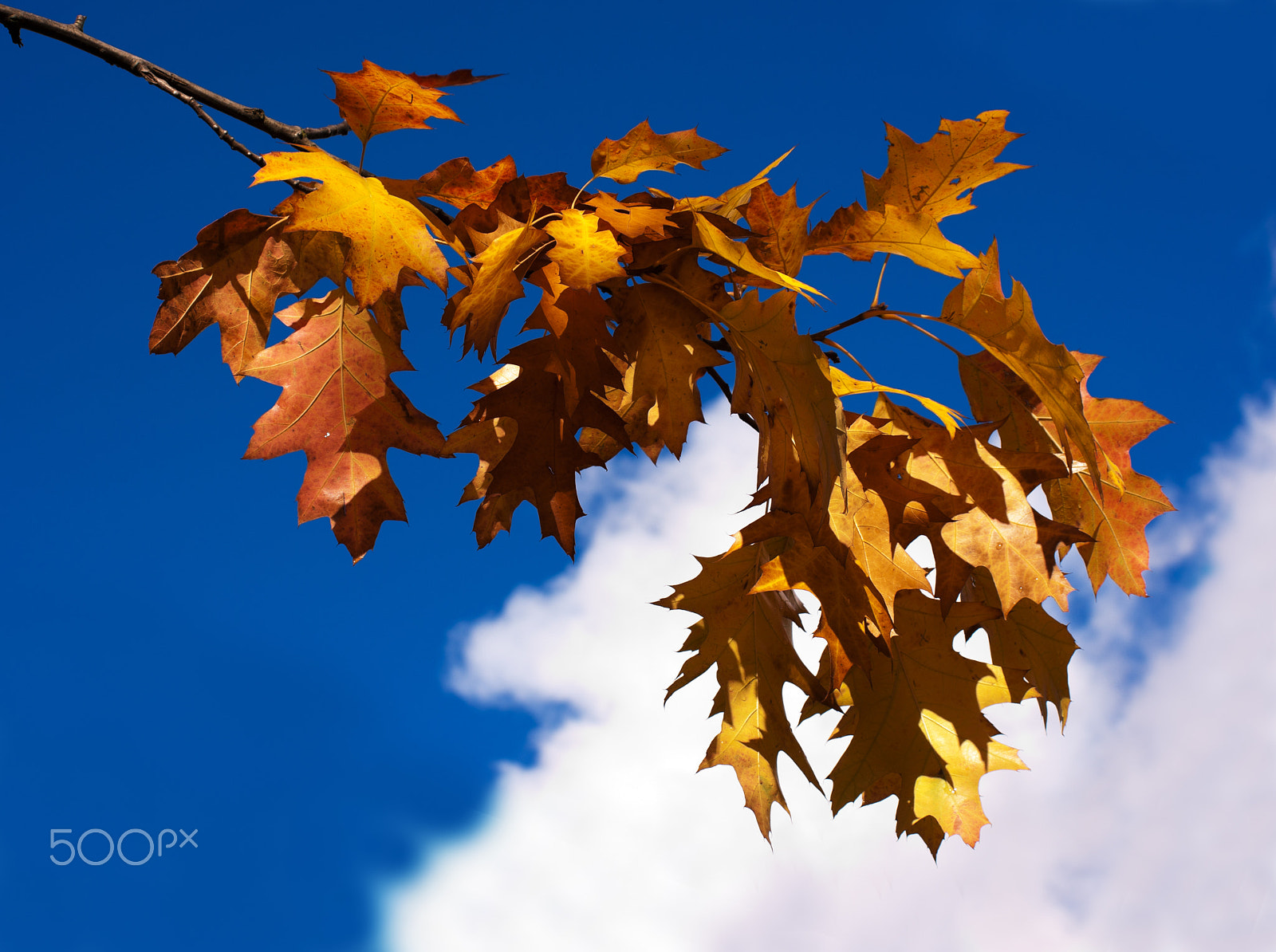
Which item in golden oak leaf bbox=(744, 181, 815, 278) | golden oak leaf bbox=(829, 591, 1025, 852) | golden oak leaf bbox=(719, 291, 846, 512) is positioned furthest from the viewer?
golden oak leaf bbox=(829, 591, 1025, 852)

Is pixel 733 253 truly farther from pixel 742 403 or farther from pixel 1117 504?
pixel 1117 504

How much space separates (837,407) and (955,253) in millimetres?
262

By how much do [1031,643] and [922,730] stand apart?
16 centimetres

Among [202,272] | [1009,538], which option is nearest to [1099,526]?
[1009,538]

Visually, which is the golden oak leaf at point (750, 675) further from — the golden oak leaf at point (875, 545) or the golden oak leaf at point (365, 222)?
the golden oak leaf at point (365, 222)

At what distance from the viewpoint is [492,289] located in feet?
2.49

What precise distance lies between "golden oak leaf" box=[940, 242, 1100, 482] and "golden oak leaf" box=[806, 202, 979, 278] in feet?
0.11

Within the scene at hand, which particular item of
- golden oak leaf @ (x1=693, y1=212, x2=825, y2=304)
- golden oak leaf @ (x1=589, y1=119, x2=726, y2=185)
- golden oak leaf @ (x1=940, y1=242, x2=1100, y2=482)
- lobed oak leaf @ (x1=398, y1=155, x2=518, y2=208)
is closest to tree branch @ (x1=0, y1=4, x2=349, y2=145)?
lobed oak leaf @ (x1=398, y1=155, x2=518, y2=208)

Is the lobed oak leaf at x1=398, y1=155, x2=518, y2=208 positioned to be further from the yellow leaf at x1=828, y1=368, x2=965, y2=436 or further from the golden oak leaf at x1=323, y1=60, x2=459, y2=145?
the yellow leaf at x1=828, y1=368, x2=965, y2=436

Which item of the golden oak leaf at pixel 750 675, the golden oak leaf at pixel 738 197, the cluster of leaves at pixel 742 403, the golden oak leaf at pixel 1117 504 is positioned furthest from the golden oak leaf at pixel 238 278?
the golden oak leaf at pixel 1117 504

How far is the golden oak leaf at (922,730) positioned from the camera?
1.01 meters

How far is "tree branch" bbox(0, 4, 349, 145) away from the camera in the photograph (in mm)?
918

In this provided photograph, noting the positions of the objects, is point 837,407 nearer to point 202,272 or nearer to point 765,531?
point 765,531

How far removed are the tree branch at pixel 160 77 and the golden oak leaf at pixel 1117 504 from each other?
0.94 metres
